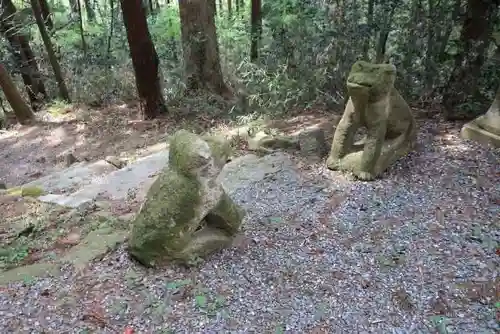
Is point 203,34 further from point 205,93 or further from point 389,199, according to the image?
point 389,199

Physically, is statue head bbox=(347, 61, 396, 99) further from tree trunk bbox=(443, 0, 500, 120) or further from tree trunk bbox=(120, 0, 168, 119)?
tree trunk bbox=(120, 0, 168, 119)

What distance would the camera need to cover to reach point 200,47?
8.26 m

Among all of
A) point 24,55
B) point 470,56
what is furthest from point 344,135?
point 24,55

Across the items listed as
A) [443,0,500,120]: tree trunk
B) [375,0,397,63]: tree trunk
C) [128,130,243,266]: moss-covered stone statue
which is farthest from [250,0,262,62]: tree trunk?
[128,130,243,266]: moss-covered stone statue

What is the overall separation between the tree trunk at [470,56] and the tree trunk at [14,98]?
896 cm

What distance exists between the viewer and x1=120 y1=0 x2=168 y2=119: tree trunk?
24.5 feet

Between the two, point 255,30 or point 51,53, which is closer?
point 255,30

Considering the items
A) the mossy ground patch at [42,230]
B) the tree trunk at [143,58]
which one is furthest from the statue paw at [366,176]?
the tree trunk at [143,58]

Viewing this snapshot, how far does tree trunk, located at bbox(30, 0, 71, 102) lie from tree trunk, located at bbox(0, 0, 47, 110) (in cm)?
59

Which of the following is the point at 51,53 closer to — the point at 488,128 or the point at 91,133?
the point at 91,133

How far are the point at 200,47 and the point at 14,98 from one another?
475 centimetres

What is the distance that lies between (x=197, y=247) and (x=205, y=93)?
17.7ft

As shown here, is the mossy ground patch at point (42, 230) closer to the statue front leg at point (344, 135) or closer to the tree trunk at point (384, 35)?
the statue front leg at point (344, 135)

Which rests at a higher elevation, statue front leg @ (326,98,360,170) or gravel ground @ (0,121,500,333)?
statue front leg @ (326,98,360,170)
